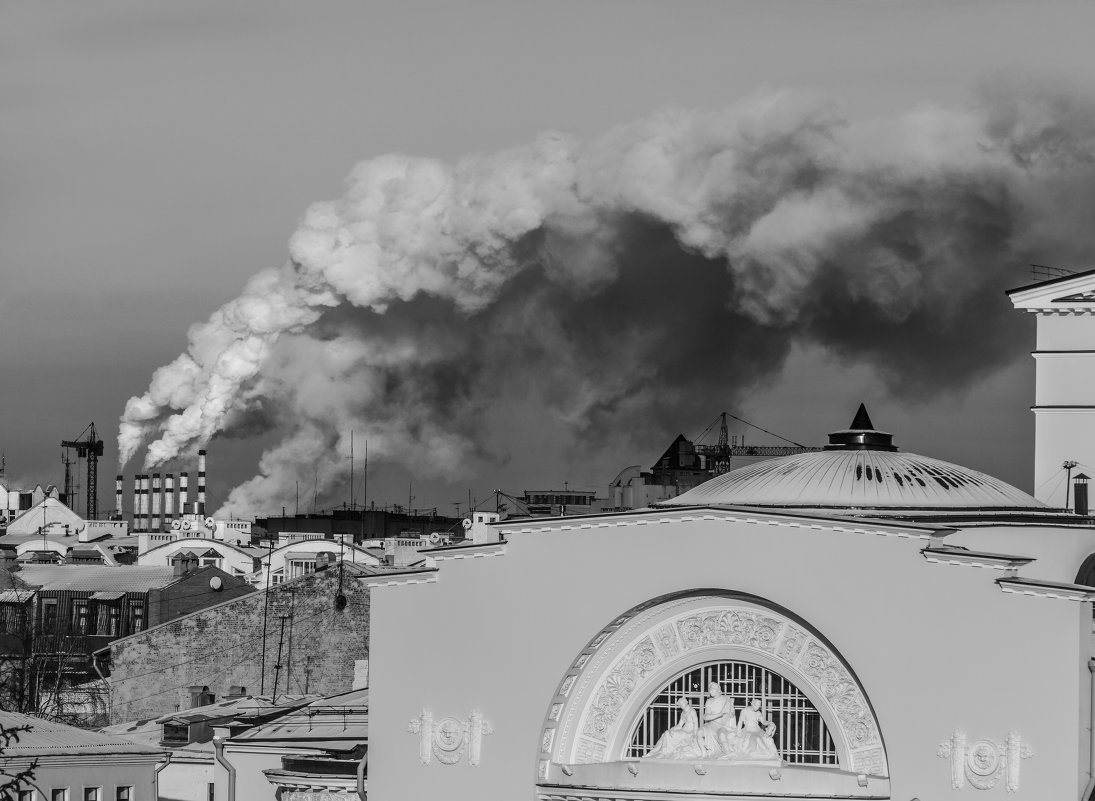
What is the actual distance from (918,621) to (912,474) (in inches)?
301

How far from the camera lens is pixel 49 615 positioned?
66.2m

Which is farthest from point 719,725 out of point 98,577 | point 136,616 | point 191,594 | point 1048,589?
point 98,577

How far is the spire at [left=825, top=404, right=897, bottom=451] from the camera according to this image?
133ft

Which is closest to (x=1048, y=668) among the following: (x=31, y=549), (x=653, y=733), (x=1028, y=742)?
(x=1028, y=742)

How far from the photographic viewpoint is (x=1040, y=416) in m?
44.4

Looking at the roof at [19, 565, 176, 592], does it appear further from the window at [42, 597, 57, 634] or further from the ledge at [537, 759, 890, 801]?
the ledge at [537, 759, 890, 801]

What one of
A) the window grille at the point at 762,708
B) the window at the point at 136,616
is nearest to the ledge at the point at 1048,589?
the window grille at the point at 762,708

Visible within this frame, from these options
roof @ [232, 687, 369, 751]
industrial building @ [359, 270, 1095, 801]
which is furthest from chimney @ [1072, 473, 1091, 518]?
roof @ [232, 687, 369, 751]

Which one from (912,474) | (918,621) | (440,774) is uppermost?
(912,474)

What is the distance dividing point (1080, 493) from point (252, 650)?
779 inches

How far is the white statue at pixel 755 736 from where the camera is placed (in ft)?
105

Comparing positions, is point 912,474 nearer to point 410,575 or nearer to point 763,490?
point 763,490

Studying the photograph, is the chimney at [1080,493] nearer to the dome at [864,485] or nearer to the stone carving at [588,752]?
the dome at [864,485]

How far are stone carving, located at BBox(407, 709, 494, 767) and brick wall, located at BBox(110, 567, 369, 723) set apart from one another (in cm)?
1904
